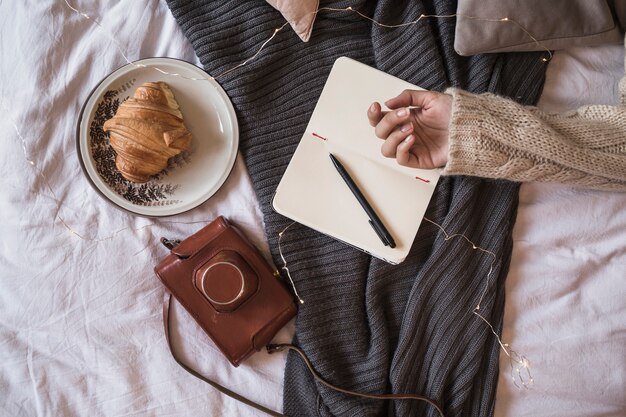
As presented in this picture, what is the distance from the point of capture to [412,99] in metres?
0.77

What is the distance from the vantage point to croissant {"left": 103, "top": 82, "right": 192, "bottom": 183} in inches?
28.8

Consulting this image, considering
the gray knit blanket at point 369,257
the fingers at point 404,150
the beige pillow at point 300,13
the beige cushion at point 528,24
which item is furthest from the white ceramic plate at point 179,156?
the beige cushion at point 528,24

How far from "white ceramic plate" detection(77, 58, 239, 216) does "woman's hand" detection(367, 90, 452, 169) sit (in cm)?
24

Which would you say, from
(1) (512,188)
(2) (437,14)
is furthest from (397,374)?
(2) (437,14)

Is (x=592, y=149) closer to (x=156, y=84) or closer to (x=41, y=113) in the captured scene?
(x=156, y=84)

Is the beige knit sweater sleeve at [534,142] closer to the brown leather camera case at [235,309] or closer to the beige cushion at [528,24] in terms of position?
the beige cushion at [528,24]

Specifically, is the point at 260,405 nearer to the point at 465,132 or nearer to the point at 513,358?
the point at 513,358

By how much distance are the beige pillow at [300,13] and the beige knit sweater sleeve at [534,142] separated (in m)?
0.25

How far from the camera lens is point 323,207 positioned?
31.1 inches

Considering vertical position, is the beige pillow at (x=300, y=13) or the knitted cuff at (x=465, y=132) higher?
the beige pillow at (x=300, y=13)

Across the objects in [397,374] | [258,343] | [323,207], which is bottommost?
[397,374]

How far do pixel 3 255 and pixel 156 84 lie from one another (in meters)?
0.37

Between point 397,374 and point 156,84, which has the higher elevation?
point 156,84

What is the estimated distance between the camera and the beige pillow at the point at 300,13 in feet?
2.55
